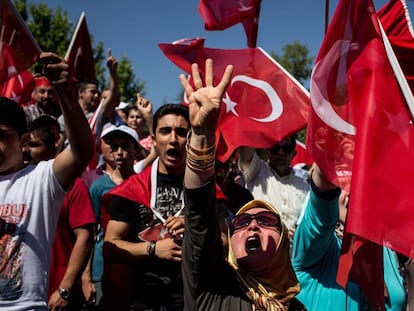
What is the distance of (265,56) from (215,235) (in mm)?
2589

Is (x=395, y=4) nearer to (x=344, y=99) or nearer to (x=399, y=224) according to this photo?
(x=344, y=99)

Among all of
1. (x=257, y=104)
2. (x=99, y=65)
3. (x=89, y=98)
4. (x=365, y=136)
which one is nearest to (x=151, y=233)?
(x=365, y=136)

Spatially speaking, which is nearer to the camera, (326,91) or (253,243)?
(253,243)

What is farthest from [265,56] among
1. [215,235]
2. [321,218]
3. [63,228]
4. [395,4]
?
[215,235]

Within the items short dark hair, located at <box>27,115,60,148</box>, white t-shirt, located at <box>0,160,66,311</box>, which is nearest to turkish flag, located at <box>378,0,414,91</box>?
white t-shirt, located at <box>0,160,66,311</box>

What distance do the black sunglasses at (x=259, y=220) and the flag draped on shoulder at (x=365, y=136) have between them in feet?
0.95

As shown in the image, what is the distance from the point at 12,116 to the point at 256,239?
1.33m

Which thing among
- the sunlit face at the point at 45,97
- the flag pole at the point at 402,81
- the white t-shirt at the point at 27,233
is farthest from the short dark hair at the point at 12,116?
the sunlit face at the point at 45,97

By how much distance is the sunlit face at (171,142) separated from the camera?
381 cm

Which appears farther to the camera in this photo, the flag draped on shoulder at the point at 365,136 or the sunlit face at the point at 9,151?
the sunlit face at the point at 9,151

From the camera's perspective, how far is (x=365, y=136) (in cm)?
283

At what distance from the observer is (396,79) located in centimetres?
286

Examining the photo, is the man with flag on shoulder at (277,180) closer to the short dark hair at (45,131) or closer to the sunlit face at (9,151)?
the short dark hair at (45,131)

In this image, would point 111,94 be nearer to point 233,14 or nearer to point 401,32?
point 233,14
